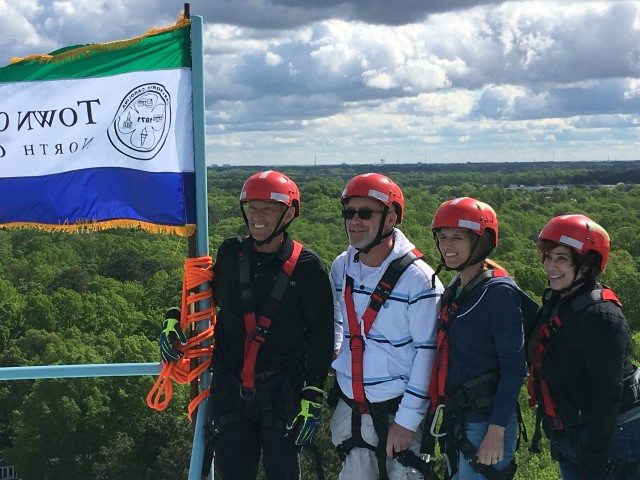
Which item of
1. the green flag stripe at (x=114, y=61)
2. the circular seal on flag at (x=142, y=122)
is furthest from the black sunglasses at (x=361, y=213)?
the green flag stripe at (x=114, y=61)

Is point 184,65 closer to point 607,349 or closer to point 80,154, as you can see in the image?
point 80,154

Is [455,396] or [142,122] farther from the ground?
[142,122]

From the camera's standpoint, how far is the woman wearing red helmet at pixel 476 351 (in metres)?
4.66

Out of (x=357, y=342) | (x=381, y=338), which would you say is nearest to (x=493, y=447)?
(x=381, y=338)

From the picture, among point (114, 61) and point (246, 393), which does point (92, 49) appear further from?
point (246, 393)

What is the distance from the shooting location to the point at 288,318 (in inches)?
209

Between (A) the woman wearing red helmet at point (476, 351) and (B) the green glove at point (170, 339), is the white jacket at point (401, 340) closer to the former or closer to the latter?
(A) the woman wearing red helmet at point (476, 351)

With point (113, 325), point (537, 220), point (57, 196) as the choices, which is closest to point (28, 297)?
point (113, 325)

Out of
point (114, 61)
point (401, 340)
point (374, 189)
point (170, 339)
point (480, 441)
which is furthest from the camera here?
point (114, 61)

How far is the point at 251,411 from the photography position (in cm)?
536

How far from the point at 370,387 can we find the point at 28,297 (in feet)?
220

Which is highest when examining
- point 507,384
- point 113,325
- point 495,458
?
point 507,384

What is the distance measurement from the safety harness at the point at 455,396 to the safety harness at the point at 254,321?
3.74ft

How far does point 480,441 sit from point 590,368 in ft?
2.79
